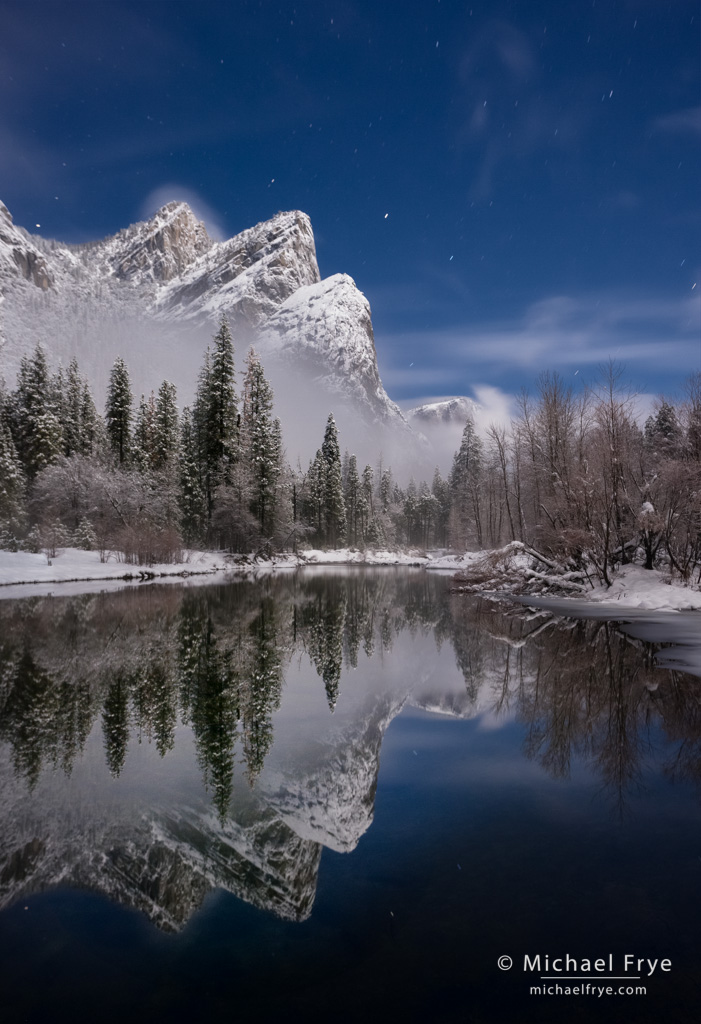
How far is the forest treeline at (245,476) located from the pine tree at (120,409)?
16 centimetres

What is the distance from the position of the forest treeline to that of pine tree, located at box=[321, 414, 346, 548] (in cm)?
28

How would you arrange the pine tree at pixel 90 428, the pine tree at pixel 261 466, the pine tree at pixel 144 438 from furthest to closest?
the pine tree at pixel 90 428, the pine tree at pixel 261 466, the pine tree at pixel 144 438

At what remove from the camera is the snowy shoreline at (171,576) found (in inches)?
859

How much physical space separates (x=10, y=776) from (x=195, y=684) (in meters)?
3.80

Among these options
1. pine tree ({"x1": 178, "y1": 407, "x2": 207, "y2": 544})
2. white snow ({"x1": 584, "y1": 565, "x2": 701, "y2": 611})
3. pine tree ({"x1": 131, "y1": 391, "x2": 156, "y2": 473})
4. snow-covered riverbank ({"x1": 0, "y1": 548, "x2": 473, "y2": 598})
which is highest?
pine tree ({"x1": 131, "y1": 391, "x2": 156, "y2": 473})

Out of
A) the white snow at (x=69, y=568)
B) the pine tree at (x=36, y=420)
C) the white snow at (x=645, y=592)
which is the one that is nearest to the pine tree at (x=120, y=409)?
the pine tree at (x=36, y=420)

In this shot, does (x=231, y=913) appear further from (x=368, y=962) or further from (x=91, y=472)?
(x=91, y=472)

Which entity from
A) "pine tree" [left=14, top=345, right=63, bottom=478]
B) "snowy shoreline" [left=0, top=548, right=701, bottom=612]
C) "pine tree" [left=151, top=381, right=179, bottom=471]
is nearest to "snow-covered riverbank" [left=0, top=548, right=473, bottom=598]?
"snowy shoreline" [left=0, top=548, right=701, bottom=612]

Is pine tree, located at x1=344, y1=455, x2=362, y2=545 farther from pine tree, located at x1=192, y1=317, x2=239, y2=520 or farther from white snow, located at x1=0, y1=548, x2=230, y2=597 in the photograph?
white snow, located at x1=0, y1=548, x2=230, y2=597

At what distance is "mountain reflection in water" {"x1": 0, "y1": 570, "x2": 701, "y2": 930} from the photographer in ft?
13.3

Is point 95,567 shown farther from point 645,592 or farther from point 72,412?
point 645,592

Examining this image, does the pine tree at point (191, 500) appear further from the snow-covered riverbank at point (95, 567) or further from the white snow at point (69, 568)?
the white snow at point (69, 568)

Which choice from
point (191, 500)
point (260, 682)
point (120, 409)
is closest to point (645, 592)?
point (260, 682)

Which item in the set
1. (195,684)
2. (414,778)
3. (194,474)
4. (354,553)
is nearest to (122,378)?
(194,474)
